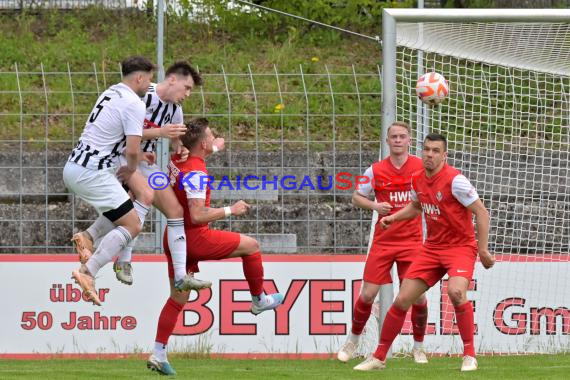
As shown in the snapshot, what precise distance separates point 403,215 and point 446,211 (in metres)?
0.47

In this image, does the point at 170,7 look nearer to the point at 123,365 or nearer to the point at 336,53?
the point at 336,53

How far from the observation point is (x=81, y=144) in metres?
9.44

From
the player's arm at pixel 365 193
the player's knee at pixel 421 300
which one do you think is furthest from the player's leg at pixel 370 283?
the player's arm at pixel 365 193

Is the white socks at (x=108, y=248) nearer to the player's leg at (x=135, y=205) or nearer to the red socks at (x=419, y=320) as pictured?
the player's leg at (x=135, y=205)

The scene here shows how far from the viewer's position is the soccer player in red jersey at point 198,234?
9375 millimetres

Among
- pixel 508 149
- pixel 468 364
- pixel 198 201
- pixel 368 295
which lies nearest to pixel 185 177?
pixel 198 201

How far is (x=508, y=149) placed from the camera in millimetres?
13570

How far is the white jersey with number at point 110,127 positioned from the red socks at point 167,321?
1232 millimetres

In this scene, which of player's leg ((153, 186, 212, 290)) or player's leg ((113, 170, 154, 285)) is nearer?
player's leg ((153, 186, 212, 290))

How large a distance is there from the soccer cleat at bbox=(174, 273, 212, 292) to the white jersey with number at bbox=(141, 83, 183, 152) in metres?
1.21

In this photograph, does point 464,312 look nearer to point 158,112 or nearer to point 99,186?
point 158,112

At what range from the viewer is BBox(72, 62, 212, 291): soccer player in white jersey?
935 centimetres

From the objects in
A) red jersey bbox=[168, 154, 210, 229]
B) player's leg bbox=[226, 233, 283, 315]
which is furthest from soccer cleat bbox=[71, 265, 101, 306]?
player's leg bbox=[226, 233, 283, 315]

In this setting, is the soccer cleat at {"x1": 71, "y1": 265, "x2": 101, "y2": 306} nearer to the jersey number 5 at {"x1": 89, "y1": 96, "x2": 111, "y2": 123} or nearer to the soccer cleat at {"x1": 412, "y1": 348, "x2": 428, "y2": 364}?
the jersey number 5 at {"x1": 89, "y1": 96, "x2": 111, "y2": 123}
